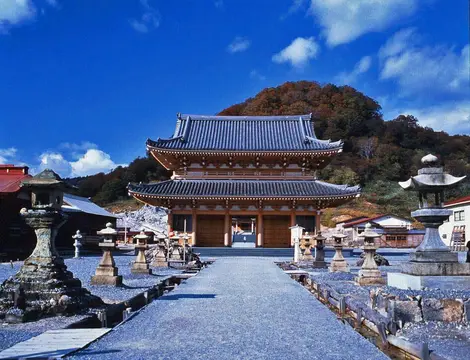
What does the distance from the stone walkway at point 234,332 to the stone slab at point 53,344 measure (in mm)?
170

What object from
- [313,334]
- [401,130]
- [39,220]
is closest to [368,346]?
[313,334]

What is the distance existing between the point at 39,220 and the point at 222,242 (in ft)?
68.1

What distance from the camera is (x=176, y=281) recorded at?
566 inches

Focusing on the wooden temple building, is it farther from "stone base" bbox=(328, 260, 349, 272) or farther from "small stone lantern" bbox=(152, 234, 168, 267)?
"stone base" bbox=(328, 260, 349, 272)

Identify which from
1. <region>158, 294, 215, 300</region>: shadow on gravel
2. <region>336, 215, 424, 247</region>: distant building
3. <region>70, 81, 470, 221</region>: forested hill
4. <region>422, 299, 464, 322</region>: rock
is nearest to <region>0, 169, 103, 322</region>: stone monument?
<region>158, 294, 215, 300</region>: shadow on gravel

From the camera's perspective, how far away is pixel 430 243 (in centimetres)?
785

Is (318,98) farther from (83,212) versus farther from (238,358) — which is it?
(238,358)

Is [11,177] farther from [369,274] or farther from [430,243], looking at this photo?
[430,243]

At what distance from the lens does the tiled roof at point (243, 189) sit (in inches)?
1009

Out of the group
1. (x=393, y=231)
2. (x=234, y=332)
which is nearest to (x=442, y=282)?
(x=234, y=332)

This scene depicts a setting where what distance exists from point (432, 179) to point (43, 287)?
7189 mm

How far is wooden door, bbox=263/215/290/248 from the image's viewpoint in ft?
90.9

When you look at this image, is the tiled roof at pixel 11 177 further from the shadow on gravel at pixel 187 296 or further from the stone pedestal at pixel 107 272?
the shadow on gravel at pixel 187 296

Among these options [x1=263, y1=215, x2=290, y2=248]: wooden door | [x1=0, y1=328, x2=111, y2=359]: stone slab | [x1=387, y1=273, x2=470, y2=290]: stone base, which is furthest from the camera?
[x1=263, y1=215, x2=290, y2=248]: wooden door
